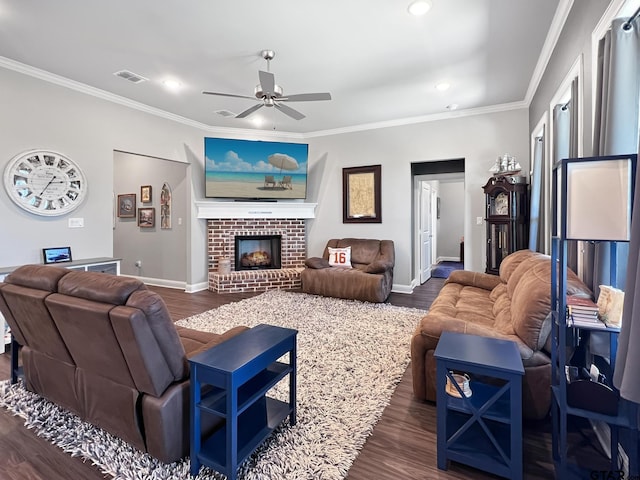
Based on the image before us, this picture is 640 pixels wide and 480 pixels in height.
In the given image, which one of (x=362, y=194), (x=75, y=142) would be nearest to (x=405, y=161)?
(x=362, y=194)

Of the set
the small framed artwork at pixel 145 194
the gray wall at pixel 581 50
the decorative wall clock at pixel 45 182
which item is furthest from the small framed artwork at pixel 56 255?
the gray wall at pixel 581 50

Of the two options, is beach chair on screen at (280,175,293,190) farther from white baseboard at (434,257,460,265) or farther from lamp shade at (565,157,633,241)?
white baseboard at (434,257,460,265)

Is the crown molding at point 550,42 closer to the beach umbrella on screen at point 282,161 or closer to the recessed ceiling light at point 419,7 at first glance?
the recessed ceiling light at point 419,7

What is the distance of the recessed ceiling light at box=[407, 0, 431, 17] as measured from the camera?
2.43 metres

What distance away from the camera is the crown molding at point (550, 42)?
2.49 metres

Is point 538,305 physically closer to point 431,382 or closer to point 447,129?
point 431,382

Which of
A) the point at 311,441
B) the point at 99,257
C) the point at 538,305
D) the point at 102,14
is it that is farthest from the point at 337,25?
the point at 99,257

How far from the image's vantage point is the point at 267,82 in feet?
9.77

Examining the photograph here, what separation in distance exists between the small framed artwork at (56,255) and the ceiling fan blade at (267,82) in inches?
120

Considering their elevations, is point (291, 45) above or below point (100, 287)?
above

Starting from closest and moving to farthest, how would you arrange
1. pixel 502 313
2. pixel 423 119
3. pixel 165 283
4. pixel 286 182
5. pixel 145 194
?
pixel 502 313 → pixel 423 119 → pixel 286 182 → pixel 165 283 → pixel 145 194

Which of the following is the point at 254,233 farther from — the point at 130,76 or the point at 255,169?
the point at 130,76

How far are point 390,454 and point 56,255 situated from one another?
411 centimetres

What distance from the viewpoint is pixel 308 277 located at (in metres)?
5.18
